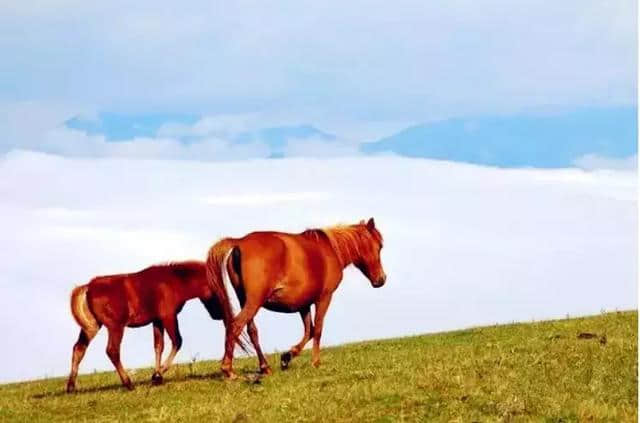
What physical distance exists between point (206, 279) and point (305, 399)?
5925mm

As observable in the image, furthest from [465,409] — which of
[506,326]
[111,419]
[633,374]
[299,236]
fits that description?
[506,326]

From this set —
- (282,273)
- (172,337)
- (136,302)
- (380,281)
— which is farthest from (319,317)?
(136,302)

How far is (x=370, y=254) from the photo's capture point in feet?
68.5

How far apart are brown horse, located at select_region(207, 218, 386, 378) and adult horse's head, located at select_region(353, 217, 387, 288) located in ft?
1.14

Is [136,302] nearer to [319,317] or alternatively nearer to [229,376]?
[229,376]

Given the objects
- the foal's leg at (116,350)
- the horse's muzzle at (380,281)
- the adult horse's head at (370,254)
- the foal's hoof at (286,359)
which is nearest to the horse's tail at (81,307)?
the foal's leg at (116,350)

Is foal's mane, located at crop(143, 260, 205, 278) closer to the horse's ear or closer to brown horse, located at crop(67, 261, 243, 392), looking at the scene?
brown horse, located at crop(67, 261, 243, 392)

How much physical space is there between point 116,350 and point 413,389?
738 cm

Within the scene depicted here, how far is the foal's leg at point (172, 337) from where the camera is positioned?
66.4 feet

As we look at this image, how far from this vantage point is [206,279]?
20422 mm

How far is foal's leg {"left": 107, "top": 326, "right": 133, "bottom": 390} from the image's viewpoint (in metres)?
19.6

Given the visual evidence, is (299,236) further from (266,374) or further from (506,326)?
(506,326)

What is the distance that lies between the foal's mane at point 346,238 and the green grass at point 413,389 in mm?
2142

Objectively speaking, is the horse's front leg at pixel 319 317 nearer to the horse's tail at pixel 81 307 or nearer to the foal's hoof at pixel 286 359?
the foal's hoof at pixel 286 359
